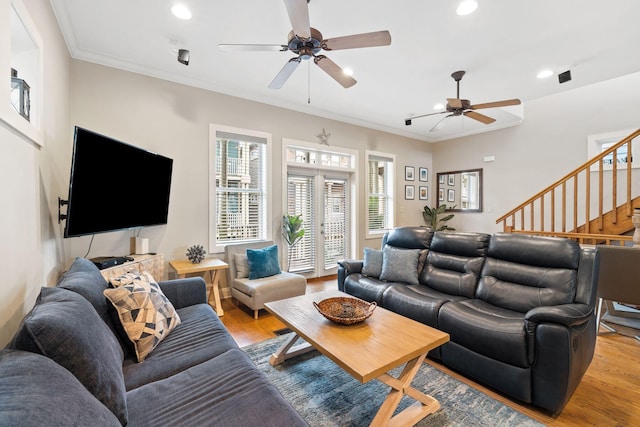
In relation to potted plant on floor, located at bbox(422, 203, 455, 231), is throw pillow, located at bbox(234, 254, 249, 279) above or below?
below

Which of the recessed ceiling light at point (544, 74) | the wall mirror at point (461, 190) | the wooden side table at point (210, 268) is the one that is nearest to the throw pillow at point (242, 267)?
the wooden side table at point (210, 268)

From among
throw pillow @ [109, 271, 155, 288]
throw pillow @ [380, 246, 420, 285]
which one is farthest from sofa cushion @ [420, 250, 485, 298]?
throw pillow @ [109, 271, 155, 288]

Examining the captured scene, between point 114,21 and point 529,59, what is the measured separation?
433 centimetres

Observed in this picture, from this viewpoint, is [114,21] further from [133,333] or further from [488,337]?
[488,337]

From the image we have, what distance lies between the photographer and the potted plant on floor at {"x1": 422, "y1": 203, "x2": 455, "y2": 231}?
6.41 metres

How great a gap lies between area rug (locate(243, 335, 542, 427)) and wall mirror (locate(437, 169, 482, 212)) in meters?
4.80

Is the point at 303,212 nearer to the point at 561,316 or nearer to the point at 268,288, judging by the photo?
the point at 268,288

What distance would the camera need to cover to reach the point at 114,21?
2.55 metres

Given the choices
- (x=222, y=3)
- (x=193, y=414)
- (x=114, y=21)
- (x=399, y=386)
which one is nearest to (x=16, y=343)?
(x=193, y=414)

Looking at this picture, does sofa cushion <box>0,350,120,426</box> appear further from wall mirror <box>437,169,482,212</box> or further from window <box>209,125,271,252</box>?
wall mirror <box>437,169,482,212</box>

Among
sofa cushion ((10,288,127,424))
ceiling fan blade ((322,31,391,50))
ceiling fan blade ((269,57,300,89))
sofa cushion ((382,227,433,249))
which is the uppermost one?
ceiling fan blade ((269,57,300,89))

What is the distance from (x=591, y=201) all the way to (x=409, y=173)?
3.06 m

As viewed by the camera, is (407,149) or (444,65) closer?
(444,65)

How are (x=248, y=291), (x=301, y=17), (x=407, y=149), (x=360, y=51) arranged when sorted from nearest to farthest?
(x=301, y=17) < (x=360, y=51) < (x=248, y=291) < (x=407, y=149)
